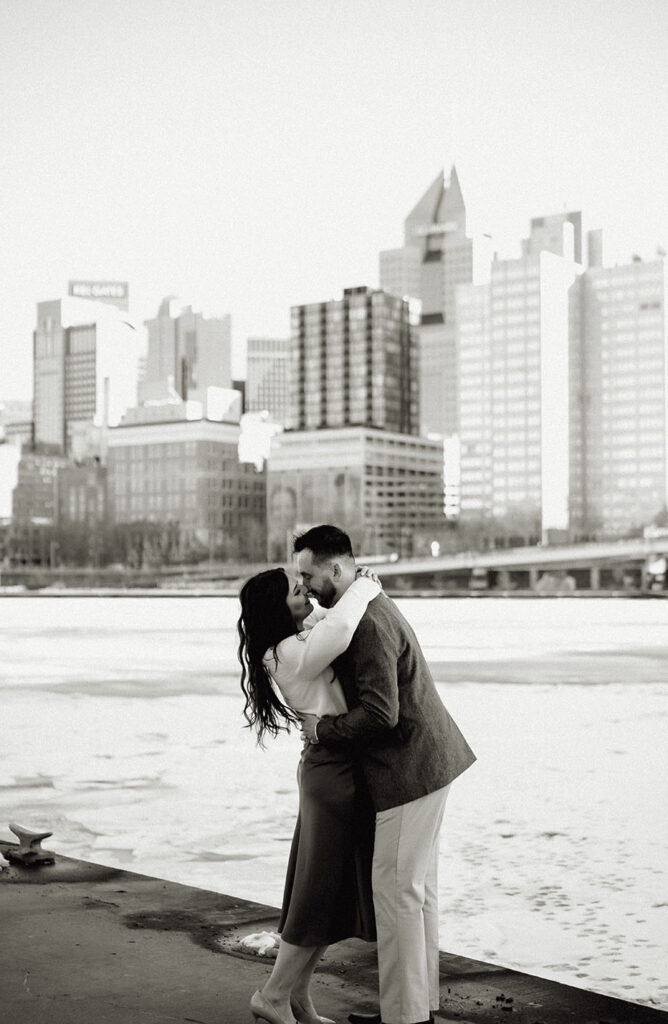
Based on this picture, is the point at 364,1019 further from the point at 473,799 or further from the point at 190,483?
the point at 190,483

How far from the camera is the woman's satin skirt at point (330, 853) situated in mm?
4492

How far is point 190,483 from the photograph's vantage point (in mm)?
169500

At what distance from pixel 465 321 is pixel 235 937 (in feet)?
559

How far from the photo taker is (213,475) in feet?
561

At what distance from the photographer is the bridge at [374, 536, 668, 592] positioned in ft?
416

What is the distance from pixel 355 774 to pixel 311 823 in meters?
0.22

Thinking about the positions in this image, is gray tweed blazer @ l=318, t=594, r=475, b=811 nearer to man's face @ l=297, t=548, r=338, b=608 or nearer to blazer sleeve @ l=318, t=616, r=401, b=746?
blazer sleeve @ l=318, t=616, r=401, b=746

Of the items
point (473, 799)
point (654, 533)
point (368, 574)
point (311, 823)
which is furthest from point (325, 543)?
point (654, 533)

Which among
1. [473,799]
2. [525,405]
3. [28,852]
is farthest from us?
[525,405]

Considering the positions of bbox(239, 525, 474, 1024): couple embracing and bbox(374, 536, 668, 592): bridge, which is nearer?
bbox(239, 525, 474, 1024): couple embracing

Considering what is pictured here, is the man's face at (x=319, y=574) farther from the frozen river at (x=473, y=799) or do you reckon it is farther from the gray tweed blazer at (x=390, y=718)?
the frozen river at (x=473, y=799)

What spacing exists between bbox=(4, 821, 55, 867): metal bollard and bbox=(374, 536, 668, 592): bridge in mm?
119594

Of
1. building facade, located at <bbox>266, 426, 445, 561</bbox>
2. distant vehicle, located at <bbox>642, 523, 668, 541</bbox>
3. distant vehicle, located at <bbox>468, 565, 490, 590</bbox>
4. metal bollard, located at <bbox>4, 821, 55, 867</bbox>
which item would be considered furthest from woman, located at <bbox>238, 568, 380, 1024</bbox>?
building facade, located at <bbox>266, 426, 445, 561</bbox>

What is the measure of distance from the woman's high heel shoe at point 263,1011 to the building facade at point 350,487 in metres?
149
